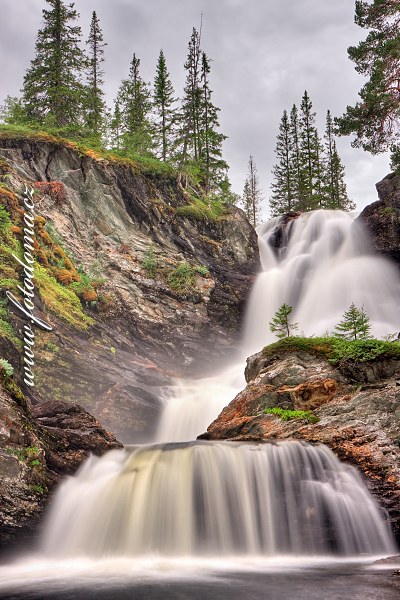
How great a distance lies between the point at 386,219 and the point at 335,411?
794 inches

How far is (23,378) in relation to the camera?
13406 millimetres

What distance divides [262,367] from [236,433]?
262cm

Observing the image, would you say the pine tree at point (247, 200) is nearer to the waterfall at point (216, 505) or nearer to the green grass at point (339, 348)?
the green grass at point (339, 348)

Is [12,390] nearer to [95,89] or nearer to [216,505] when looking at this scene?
[216,505]

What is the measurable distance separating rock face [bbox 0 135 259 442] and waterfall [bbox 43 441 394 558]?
641 centimetres

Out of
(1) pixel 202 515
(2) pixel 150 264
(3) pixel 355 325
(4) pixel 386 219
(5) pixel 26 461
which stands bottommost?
(1) pixel 202 515

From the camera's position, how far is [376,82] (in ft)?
54.4

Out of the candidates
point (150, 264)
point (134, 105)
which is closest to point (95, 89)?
point (134, 105)

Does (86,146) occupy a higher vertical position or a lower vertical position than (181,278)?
higher

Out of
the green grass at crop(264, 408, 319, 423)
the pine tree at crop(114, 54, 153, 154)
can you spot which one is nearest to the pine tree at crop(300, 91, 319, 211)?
the pine tree at crop(114, 54, 153, 154)

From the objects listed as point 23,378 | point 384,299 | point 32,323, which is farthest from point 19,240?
point 384,299

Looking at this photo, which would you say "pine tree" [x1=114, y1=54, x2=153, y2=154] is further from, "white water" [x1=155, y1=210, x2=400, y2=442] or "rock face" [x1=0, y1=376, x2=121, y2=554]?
"rock face" [x1=0, y1=376, x2=121, y2=554]

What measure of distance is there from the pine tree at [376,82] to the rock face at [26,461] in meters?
16.6

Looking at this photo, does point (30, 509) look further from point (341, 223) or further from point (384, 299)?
point (341, 223)
